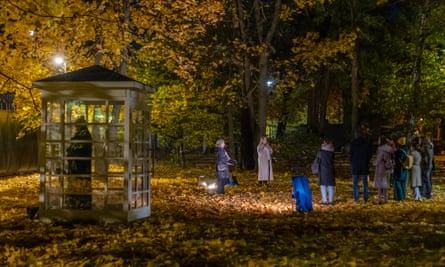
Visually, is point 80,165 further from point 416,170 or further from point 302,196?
point 416,170

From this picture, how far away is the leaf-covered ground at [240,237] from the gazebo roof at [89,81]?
2.74 meters

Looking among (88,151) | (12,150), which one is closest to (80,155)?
(88,151)

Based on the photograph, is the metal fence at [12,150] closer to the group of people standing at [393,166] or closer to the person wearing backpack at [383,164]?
the group of people standing at [393,166]

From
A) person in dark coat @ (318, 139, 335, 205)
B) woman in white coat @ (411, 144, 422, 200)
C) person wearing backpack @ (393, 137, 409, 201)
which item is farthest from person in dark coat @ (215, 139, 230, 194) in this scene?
woman in white coat @ (411, 144, 422, 200)

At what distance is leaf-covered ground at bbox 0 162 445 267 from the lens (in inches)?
342

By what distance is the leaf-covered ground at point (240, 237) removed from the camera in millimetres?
8695

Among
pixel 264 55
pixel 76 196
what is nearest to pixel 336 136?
pixel 264 55

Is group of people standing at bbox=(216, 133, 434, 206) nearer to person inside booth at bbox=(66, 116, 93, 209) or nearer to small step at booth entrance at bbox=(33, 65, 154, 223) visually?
small step at booth entrance at bbox=(33, 65, 154, 223)

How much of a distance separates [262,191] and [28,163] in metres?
13.8

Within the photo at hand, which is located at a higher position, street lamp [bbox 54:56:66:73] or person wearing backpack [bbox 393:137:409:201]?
street lamp [bbox 54:56:66:73]

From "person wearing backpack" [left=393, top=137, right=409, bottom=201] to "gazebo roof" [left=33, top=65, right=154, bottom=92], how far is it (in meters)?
7.69

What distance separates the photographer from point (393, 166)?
634 inches

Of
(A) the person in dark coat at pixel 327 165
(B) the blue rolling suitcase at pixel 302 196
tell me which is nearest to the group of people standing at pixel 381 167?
(A) the person in dark coat at pixel 327 165

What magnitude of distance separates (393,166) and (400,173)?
69cm
